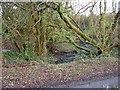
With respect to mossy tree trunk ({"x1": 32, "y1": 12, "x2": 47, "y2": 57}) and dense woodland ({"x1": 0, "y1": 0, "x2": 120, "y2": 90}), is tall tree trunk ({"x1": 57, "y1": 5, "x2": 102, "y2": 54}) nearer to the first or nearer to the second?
dense woodland ({"x1": 0, "y1": 0, "x2": 120, "y2": 90})

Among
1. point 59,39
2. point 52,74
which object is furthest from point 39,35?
point 52,74

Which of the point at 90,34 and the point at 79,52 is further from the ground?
the point at 90,34

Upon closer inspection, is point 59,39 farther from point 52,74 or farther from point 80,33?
point 52,74

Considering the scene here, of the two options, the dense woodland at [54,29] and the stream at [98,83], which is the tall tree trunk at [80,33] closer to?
the dense woodland at [54,29]

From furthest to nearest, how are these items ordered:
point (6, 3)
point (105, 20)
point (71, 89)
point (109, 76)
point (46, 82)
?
1. point (105, 20)
2. point (6, 3)
3. point (109, 76)
4. point (46, 82)
5. point (71, 89)

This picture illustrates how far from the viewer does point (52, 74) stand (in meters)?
2.65

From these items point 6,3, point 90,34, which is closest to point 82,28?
point 90,34

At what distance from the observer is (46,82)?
2.42m

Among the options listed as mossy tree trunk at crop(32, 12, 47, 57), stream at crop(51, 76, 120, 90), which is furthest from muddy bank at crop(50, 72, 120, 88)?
mossy tree trunk at crop(32, 12, 47, 57)

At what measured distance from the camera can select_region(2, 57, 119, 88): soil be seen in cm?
241

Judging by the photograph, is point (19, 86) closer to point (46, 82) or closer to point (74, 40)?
point (46, 82)

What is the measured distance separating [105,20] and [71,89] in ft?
5.95

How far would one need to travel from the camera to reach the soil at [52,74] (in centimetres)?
241

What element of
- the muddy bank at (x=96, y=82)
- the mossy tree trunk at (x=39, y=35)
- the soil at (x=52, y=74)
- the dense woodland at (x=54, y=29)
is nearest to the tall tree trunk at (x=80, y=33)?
the dense woodland at (x=54, y=29)
